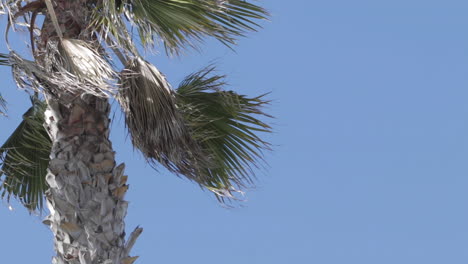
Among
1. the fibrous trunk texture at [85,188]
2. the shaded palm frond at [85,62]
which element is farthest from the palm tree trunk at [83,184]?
the shaded palm frond at [85,62]

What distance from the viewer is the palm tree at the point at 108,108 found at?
6.92m

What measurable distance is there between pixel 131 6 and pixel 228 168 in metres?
1.80

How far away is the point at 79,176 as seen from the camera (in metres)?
7.01

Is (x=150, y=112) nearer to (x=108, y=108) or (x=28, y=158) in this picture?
(x=108, y=108)

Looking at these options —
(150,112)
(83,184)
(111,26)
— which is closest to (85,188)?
(83,184)

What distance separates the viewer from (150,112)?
7.40 m

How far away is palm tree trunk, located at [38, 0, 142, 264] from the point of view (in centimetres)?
690

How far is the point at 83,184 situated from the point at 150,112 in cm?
85

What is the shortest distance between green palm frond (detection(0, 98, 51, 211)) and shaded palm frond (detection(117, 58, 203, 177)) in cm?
140

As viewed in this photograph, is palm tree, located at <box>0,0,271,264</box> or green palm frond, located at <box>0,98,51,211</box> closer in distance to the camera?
palm tree, located at <box>0,0,271,264</box>

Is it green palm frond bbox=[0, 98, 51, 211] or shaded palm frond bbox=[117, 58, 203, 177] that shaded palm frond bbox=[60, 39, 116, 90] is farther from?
green palm frond bbox=[0, 98, 51, 211]

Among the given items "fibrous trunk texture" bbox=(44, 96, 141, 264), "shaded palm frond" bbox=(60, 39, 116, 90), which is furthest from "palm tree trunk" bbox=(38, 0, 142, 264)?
"shaded palm frond" bbox=(60, 39, 116, 90)

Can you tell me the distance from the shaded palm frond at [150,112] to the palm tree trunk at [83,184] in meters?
0.22

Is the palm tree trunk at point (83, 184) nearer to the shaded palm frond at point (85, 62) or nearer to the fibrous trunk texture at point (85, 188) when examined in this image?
the fibrous trunk texture at point (85, 188)
